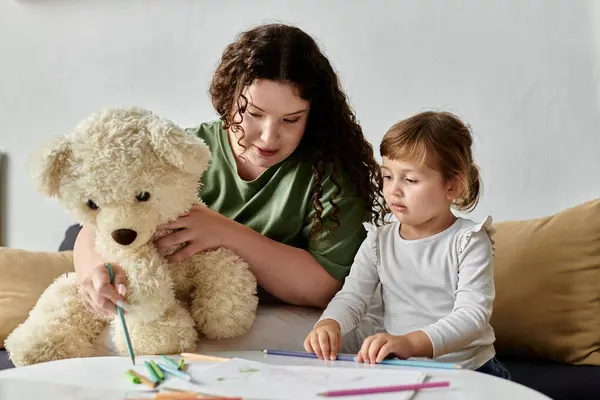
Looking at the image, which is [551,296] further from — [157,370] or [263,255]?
[157,370]

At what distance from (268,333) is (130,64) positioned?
144 cm

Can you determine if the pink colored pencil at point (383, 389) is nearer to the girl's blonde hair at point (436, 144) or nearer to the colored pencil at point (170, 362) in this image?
the colored pencil at point (170, 362)

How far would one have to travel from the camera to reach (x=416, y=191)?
1.26 metres

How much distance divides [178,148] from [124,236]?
16cm

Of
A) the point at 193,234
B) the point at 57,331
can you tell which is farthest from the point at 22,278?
the point at 193,234

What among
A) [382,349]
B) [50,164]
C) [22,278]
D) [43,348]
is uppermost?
[50,164]

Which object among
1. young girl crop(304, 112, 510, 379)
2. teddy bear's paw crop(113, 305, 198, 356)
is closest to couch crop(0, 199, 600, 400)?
young girl crop(304, 112, 510, 379)

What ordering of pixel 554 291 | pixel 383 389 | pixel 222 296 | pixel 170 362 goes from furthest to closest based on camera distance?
pixel 554 291 < pixel 222 296 < pixel 170 362 < pixel 383 389

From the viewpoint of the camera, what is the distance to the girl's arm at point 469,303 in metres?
1.14

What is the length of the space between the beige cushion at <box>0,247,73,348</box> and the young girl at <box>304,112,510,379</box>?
3.18 ft

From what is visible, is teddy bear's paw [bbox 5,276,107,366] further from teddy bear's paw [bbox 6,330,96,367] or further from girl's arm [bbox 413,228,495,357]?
girl's arm [bbox 413,228,495,357]

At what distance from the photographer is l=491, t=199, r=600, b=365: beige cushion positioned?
1604 mm

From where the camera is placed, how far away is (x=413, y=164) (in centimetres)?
126

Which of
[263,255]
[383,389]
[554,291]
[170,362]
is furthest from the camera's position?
[554,291]
